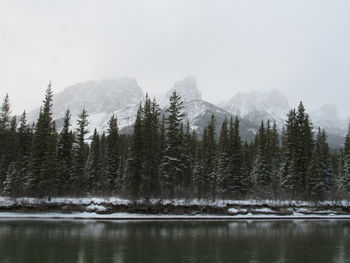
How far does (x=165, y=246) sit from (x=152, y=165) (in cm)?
3120

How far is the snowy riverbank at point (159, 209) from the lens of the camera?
44.7m

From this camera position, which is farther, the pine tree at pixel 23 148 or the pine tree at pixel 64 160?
the pine tree at pixel 23 148

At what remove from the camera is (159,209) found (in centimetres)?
4819

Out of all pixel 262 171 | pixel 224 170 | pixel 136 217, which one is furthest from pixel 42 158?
pixel 262 171

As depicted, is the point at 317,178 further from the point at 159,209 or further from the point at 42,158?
the point at 42,158

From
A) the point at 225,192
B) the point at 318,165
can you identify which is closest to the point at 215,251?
the point at 225,192

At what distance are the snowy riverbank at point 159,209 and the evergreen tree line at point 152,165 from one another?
3.07 metres

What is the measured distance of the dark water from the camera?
18.5 meters

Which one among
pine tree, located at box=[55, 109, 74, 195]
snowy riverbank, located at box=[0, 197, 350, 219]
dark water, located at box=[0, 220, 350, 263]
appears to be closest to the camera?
dark water, located at box=[0, 220, 350, 263]

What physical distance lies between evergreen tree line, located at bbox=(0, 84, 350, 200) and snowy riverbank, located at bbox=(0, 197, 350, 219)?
121 inches

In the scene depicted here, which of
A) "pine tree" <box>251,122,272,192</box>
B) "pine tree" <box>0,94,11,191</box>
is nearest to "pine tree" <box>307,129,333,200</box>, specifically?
"pine tree" <box>251,122,272,192</box>

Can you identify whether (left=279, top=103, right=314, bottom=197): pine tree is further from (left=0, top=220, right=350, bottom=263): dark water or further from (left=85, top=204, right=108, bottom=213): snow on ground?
(left=85, top=204, right=108, bottom=213): snow on ground

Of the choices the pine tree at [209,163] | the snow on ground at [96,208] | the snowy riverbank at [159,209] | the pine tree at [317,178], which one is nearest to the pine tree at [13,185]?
the snowy riverbank at [159,209]

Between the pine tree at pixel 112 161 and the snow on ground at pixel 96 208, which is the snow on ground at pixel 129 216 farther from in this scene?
the pine tree at pixel 112 161
